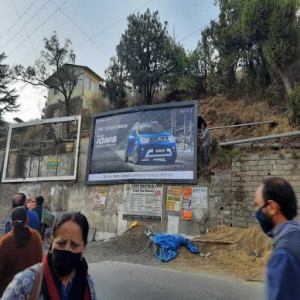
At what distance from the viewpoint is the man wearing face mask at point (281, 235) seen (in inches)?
60.7

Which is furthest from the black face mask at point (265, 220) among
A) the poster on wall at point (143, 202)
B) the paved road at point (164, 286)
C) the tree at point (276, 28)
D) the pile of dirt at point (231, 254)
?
the tree at point (276, 28)

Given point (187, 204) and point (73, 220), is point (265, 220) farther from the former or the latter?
point (187, 204)

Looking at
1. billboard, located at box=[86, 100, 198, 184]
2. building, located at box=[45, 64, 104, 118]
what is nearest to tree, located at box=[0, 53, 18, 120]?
building, located at box=[45, 64, 104, 118]

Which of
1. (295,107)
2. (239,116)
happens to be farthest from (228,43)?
(295,107)

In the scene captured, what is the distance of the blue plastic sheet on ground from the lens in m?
9.20

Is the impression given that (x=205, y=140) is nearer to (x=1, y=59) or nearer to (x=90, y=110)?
(x=90, y=110)

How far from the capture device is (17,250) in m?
2.98

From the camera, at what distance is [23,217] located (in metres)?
3.22

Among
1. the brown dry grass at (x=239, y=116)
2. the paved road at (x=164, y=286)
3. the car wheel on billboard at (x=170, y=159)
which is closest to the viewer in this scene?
the paved road at (x=164, y=286)

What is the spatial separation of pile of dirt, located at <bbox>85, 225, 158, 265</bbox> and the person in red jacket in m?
6.35

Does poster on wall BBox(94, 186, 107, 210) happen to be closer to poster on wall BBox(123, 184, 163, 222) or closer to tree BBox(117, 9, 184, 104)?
poster on wall BBox(123, 184, 163, 222)

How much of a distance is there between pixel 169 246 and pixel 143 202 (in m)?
3.38

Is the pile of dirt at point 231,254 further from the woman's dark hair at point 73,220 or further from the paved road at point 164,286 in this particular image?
the woman's dark hair at point 73,220

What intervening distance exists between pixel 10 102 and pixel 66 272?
103 feet
